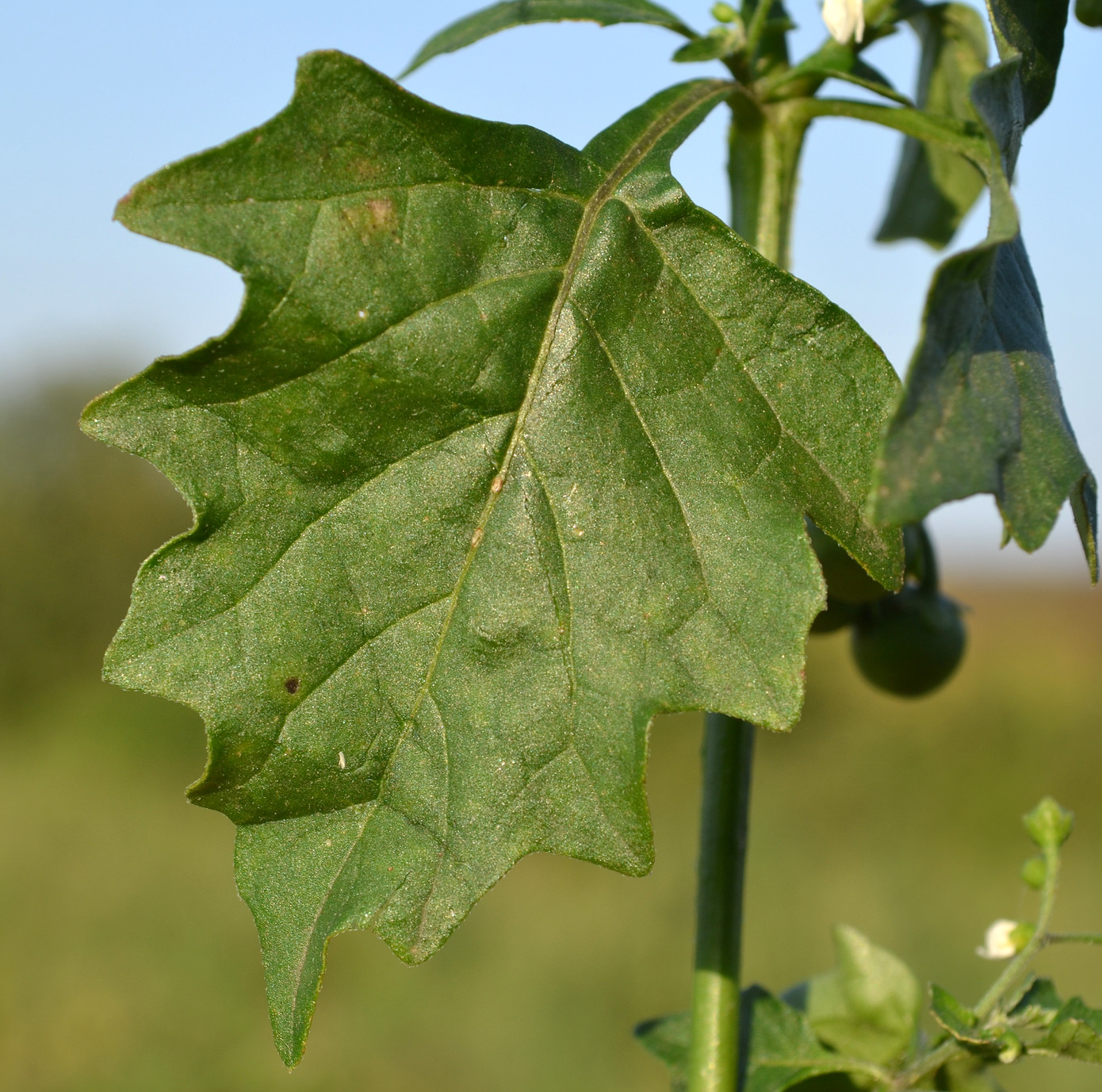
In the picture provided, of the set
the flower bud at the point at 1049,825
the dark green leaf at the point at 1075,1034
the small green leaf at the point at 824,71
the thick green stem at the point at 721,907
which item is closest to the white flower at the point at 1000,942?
the flower bud at the point at 1049,825

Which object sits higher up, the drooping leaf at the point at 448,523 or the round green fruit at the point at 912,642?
the drooping leaf at the point at 448,523

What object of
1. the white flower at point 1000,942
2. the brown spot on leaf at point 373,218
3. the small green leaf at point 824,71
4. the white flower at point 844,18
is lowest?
the white flower at point 1000,942

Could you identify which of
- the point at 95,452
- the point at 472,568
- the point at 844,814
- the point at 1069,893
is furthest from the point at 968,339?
the point at 95,452

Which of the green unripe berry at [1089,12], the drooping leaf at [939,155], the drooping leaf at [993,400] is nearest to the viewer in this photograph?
the drooping leaf at [993,400]

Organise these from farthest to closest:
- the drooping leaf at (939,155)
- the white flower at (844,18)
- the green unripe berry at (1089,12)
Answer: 1. the drooping leaf at (939,155)
2. the white flower at (844,18)
3. the green unripe berry at (1089,12)

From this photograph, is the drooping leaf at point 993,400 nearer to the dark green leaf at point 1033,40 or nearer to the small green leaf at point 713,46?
the dark green leaf at point 1033,40

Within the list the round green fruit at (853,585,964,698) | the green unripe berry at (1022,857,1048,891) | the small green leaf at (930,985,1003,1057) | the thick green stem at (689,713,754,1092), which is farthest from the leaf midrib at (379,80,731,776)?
the round green fruit at (853,585,964,698)

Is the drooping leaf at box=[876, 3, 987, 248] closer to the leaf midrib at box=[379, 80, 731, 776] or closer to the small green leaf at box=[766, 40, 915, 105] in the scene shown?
the small green leaf at box=[766, 40, 915, 105]

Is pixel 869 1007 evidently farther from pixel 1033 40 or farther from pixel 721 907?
pixel 1033 40
